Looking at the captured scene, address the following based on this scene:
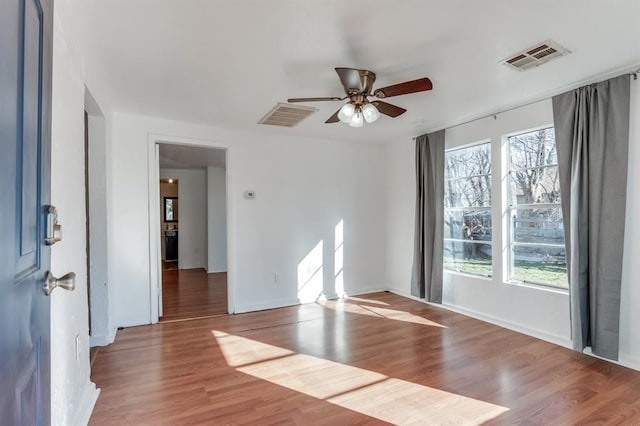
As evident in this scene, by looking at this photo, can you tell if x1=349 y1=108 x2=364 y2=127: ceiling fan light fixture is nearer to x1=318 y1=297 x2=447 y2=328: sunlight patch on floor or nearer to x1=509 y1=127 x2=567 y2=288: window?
x1=509 y1=127 x2=567 y2=288: window

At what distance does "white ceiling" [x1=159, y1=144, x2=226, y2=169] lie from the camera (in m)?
5.68

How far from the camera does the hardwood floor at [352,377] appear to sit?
2166 mm

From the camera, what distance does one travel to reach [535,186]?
3.57 m

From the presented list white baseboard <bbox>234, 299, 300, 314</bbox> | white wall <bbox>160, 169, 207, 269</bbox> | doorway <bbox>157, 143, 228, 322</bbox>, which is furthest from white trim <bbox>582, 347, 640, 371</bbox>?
white wall <bbox>160, 169, 207, 269</bbox>

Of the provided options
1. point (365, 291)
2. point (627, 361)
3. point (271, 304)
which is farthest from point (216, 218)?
point (627, 361)

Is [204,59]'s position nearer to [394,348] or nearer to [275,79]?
[275,79]

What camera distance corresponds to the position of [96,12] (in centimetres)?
195

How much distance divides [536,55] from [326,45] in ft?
5.15

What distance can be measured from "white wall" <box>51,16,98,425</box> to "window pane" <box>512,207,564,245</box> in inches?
158

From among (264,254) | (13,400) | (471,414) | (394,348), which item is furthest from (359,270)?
(13,400)

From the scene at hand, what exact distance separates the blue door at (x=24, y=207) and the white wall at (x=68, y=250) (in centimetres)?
72

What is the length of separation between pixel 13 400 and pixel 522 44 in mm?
3064

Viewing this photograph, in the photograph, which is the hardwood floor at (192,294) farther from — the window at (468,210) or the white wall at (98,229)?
the window at (468,210)

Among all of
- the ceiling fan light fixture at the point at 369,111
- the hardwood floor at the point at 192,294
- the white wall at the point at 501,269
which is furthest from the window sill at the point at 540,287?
the hardwood floor at the point at 192,294
